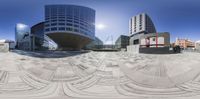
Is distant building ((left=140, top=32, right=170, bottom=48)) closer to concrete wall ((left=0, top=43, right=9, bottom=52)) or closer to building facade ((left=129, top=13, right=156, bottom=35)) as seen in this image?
building facade ((left=129, top=13, right=156, bottom=35))

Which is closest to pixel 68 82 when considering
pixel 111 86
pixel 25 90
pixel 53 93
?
pixel 53 93

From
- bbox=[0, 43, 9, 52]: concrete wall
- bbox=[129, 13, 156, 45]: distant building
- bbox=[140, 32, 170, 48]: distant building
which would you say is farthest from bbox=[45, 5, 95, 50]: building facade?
bbox=[140, 32, 170, 48]: distant building

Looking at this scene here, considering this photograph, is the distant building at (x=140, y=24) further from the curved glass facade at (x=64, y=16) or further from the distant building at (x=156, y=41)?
the curved glass facade at (x=64, y=16)

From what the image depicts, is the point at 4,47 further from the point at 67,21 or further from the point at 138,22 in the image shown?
the point at 138,22

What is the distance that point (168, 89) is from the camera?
11.3 feet

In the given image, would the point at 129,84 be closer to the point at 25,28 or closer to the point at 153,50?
the point at 25,28

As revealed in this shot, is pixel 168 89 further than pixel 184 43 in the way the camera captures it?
No

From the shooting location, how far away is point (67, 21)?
25.2 m

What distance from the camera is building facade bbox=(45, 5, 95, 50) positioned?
36.8 ft

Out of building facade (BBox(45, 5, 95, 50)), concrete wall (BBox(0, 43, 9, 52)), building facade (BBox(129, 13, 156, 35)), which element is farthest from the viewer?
concrete wall (BBox(0, 43, 9, 52))

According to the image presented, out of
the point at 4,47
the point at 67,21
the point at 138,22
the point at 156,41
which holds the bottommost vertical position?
the point at 4,47

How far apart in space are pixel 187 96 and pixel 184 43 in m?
83.3

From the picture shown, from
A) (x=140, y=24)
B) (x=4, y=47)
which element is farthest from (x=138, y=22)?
(x=4, y=47)

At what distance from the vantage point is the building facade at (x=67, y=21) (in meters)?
11.2
